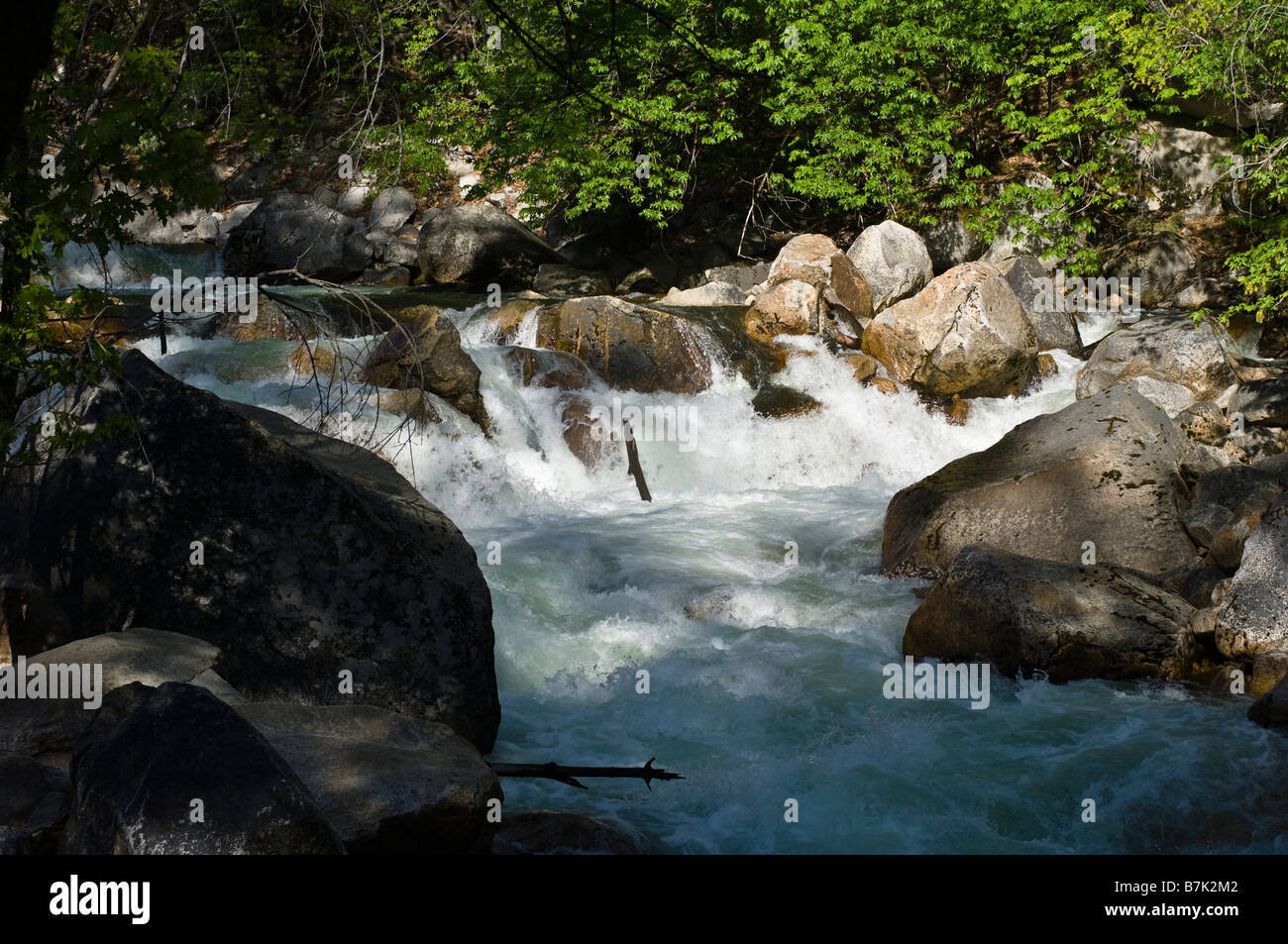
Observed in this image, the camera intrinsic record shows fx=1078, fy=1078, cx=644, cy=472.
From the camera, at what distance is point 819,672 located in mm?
7113

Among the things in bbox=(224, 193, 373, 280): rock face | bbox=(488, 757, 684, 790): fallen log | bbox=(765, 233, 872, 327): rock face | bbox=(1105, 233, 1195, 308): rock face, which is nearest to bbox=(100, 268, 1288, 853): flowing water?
bbox=(488, 757, 684, 790): fallen log

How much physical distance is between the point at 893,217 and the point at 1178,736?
50.2 feet

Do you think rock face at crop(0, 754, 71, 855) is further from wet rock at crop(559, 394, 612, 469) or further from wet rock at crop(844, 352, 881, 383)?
wet rock at crop(844, 352, 881, 383)

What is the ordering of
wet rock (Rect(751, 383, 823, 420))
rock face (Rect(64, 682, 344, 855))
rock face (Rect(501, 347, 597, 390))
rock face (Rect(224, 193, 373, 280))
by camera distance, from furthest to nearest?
rock face (Rect(224, 193, 373, 280)) → wet rock (Rect(751, 383, 823, 420)) → rock face (Rect(501, 347, 597, 390)) → rock face (Rect(64, 682, 344, 855))

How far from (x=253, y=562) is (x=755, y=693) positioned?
3.11 m

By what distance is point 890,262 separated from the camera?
17.4 meters

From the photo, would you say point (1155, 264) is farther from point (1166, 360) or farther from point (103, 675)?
point (103, 675)

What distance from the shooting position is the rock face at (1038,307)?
626 inches

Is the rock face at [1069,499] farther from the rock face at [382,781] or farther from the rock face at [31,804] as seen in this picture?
Answer: the rock face at [31,804]

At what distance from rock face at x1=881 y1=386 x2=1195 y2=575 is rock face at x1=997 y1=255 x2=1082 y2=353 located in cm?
607

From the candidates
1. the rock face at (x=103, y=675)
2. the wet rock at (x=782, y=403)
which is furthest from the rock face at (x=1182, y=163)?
the rock face at (x=103, y=675)

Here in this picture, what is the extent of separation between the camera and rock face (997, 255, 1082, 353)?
15891mm

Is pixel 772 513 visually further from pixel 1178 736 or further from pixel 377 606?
pixel 377 606
